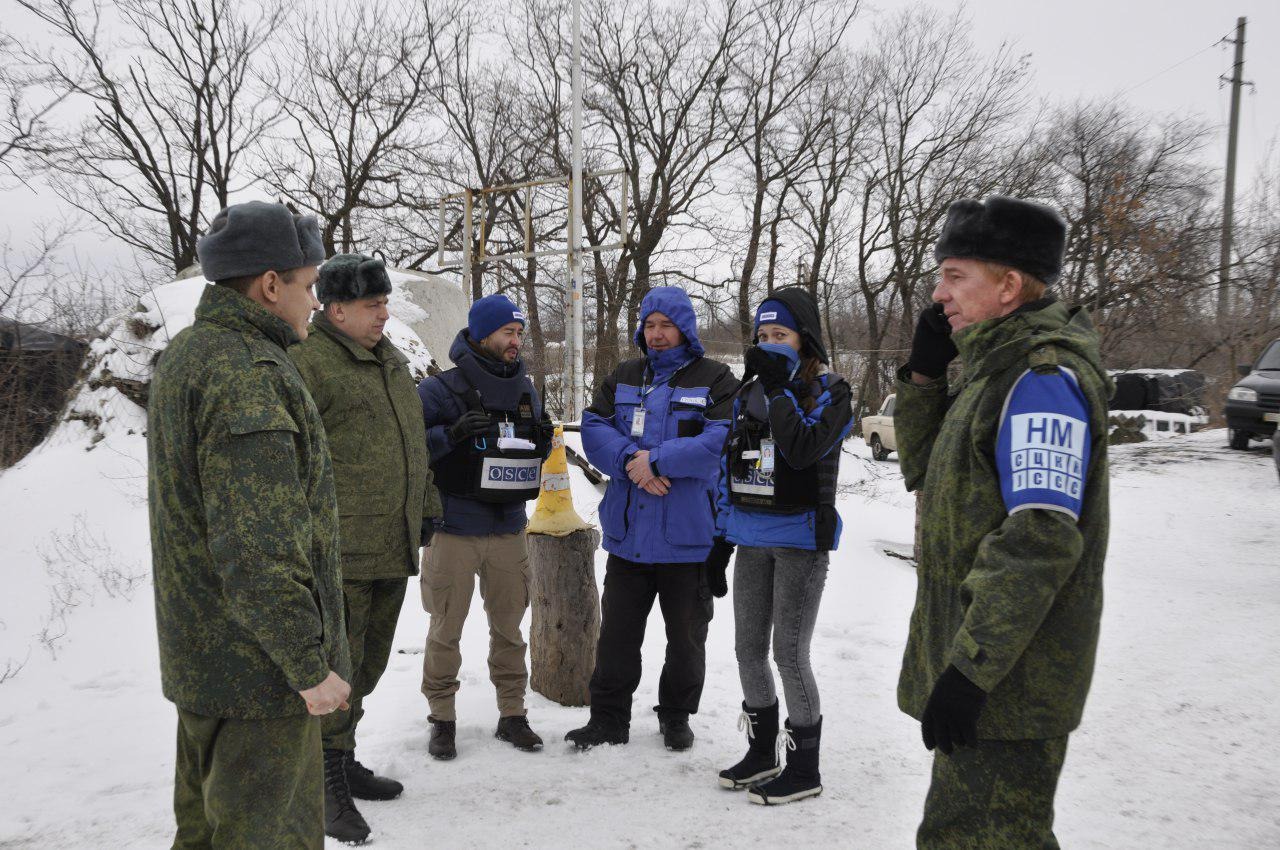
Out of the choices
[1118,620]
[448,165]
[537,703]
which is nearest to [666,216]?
[448,165]

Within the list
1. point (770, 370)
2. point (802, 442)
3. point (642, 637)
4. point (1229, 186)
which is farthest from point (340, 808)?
point (1229, 186)

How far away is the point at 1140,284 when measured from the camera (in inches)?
641

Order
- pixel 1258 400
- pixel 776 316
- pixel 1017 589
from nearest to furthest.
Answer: pixel 1017 589
pixel 776 316
pixel 1258 400

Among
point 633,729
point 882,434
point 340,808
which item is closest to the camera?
point 340,808

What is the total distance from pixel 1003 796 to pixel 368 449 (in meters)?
2.52

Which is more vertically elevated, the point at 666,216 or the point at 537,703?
the point at 666,216

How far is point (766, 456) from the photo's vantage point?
135 inches

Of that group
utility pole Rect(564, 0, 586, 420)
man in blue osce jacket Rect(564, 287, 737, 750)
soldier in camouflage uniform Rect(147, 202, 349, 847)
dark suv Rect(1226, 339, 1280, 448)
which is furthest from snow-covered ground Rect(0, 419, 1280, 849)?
utility pole Rect(564, 0, 586, 420)

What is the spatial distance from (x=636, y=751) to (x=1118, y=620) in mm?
4568

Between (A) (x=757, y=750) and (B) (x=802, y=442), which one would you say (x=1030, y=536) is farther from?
(A) (x=757, y=750)

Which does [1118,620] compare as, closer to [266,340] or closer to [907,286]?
[266,340]

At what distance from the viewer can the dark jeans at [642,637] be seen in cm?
403

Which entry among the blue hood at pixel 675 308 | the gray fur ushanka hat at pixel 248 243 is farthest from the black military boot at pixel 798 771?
the gray fur ushanka hat at pixel 248 243

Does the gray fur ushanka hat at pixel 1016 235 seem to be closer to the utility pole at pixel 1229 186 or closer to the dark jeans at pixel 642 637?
the dark jeans at pixel 642 637
